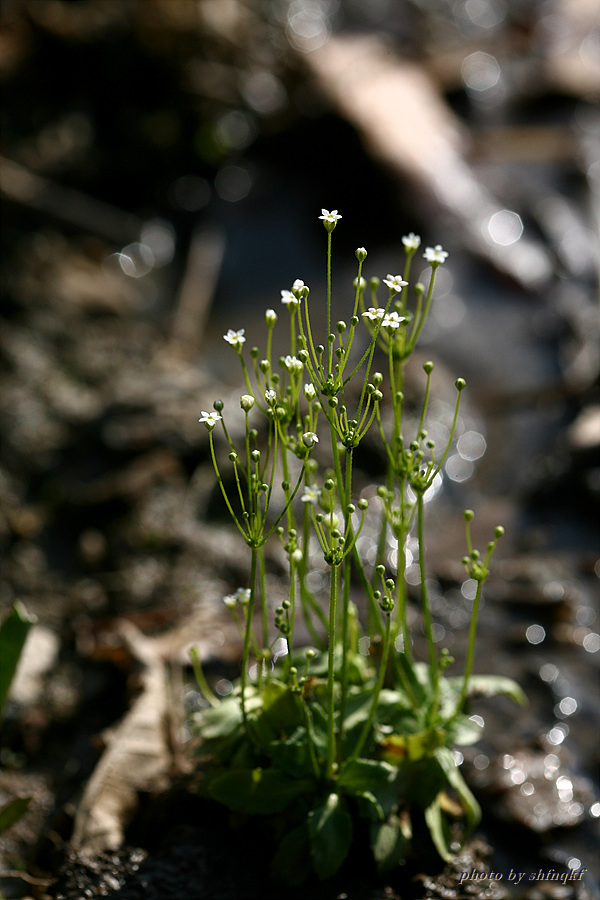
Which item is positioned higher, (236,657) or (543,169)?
(543,169)

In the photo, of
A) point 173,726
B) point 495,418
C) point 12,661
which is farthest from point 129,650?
point 495,418

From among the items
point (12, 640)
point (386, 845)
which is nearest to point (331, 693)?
point (386, 845)

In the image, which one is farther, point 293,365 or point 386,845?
point 386,845

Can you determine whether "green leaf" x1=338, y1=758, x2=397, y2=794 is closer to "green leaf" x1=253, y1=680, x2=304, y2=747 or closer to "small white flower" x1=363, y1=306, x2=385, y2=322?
"green leaf" x1=253, y1=680, x2=304, y2=747

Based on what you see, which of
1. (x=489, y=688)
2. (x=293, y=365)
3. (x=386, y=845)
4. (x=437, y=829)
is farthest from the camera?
(x=489, y=688)

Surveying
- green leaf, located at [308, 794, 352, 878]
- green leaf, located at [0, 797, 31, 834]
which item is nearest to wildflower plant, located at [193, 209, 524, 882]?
green leaf, located at [308, 794, 352, 878]

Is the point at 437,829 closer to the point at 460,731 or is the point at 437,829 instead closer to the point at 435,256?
the point at 460,731

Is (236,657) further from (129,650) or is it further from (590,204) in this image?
(590,204)
